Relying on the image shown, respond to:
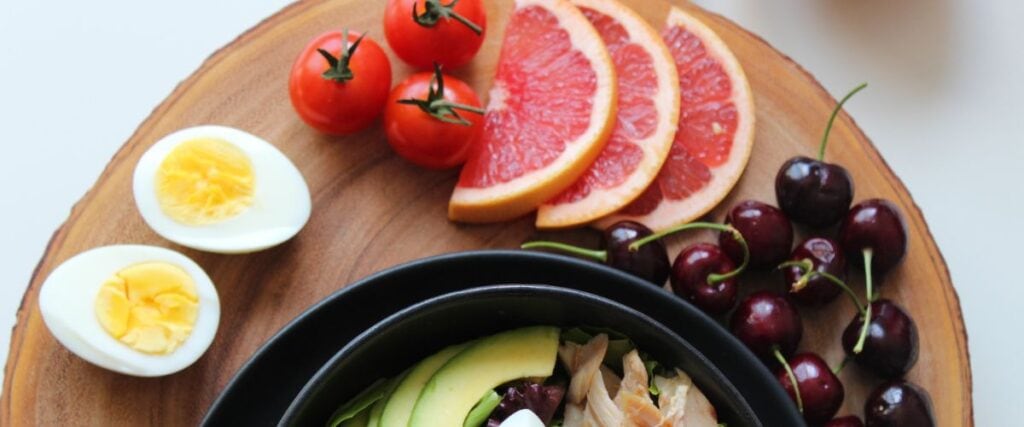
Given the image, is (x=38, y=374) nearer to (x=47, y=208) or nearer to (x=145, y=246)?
(x=145, y=246)

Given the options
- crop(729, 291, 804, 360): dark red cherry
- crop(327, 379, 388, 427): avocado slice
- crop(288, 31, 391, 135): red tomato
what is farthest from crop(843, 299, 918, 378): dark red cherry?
crop(288, 31, 391, 135): red tomato

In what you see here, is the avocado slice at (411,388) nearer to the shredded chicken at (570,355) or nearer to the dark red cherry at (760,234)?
the shredded chicken at (570,355)

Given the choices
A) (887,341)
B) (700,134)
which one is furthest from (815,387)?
(700,134)

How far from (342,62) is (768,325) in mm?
829

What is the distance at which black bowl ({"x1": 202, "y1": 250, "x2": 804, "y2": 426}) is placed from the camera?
1626 mm

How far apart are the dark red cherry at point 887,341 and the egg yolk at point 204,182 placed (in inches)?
41.7

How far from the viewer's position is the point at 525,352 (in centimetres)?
162

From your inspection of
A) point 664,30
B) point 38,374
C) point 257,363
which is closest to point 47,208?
point 38,374

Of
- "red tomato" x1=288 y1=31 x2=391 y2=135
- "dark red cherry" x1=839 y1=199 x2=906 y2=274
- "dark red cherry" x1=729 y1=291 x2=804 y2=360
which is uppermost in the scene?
"red tomato" x1=288 y1=31 x2=391 y2=135

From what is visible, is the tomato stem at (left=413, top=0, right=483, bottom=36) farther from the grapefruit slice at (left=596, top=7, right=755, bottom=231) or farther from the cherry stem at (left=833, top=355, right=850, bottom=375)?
the cherry stem at (left=833, top=355, right=850, bottom=375)

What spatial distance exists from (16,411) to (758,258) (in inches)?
49.8

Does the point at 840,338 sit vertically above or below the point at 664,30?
below

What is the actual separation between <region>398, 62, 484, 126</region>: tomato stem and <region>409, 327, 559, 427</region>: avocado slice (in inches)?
15.6

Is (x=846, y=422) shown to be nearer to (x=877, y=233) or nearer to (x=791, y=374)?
(x=791, y=374)
